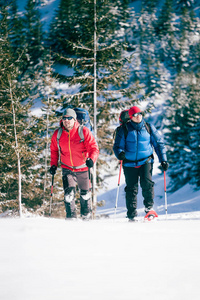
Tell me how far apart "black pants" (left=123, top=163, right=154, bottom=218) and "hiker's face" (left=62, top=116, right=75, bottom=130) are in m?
1.49

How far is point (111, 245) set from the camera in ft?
8.27

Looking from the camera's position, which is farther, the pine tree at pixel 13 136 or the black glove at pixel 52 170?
the pine tree at pixel 13 136

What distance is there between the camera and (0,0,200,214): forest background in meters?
13.1

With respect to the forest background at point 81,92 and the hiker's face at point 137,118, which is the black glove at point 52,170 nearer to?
the hiker's face at point 137,118

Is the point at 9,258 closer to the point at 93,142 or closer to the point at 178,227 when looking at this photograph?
the point at 178,227

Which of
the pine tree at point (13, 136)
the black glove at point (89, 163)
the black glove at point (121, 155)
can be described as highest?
the black glove at point (121, 155)

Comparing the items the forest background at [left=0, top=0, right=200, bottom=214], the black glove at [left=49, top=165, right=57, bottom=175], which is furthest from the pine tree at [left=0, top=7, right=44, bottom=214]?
the black glove at [left=49, top=165, right=57, bottom=175]

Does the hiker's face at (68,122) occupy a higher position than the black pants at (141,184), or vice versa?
the hiker's face at (68,122)

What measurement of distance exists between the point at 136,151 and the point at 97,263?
3.68m

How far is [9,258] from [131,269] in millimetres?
980

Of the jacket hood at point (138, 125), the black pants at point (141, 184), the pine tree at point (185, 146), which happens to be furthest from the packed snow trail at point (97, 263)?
the pine tree at point (185, 146)

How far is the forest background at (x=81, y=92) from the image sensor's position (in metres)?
13.1

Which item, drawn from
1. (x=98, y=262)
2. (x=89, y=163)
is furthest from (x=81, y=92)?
(x=98, y=262)

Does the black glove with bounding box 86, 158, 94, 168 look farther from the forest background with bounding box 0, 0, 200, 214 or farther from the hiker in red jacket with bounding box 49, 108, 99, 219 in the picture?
the forest background with bounding box 0, 0, 200, 214
